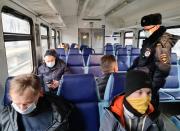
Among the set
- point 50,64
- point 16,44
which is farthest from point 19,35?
point 50,64

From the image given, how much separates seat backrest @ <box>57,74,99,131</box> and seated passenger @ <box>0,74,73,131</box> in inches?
7.5

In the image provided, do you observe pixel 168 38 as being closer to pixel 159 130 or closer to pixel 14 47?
pixel 159 130

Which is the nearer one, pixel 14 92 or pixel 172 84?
pixel 14 92

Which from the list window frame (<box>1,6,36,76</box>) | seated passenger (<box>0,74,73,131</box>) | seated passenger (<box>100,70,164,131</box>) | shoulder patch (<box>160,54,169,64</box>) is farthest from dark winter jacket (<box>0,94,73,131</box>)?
window frame (<box>1,6,36,76</box>)

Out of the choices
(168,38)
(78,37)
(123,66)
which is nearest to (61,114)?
(168,38)

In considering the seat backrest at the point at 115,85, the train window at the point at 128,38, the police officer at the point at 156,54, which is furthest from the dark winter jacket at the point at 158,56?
the train window at the point at 128,38

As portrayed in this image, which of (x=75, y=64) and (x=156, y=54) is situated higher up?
(x=156, y=54)

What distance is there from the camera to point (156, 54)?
6.19 ft

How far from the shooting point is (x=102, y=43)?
1072cm

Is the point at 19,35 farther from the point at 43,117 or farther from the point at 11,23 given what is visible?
the point at 43,117

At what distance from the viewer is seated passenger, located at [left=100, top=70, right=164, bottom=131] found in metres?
1.34

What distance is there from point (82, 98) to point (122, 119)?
495 mm

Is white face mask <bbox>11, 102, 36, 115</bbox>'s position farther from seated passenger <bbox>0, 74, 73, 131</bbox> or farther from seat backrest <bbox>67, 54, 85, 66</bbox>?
seat backrest <bbox>67, 54, 85, 66</bbox>

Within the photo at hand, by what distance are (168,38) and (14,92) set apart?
1.49 metres
